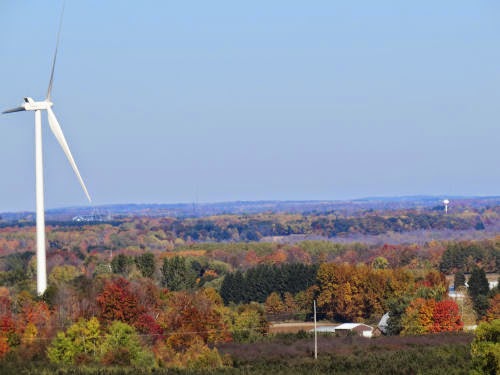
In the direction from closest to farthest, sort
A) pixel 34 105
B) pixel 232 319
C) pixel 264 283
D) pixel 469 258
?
pixel 34 105
pixel 232 319
pixel 264 283
pixel 469 258

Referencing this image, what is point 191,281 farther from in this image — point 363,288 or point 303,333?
point 303,333

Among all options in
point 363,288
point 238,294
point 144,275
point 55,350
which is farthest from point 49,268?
point 55,350

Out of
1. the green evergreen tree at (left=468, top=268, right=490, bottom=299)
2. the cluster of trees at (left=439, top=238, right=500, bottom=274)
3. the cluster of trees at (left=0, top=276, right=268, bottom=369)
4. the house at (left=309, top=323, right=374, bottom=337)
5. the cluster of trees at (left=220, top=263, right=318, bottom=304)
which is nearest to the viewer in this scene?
the cluster of trees at (left=0, top=276, right=268, bottom=369)

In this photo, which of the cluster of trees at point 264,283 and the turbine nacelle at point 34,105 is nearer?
the turbine nacelle at point 34,105

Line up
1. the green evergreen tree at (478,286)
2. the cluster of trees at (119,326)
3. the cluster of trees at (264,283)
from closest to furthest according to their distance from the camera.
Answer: the cluster of trees at (119,326), the green evergreen tree at (478,286), the cluster of trees at (264,283)

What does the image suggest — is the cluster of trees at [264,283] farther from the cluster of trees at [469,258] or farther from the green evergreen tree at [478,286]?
the cluster of trees at [469,258]

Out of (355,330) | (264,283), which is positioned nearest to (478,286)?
(355,330)

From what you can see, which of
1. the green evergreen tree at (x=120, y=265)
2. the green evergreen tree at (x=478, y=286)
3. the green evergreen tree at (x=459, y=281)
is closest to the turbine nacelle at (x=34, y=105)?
the green evergreen tree at (x=120, y=265)

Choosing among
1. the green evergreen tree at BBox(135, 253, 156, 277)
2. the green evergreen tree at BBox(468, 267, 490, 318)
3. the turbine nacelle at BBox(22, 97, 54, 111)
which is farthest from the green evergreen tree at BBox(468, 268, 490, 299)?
the turbine nacelle at BBox(22, 97, 54, 111)

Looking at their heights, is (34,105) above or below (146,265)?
above

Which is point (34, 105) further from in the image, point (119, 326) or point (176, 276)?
point (176, 276)

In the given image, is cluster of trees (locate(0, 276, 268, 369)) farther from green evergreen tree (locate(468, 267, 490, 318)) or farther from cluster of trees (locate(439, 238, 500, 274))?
cluster of trees (locate(439, 238, 500, 274))

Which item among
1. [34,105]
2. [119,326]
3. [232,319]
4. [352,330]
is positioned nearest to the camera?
[119,326]

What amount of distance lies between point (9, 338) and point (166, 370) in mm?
13270
